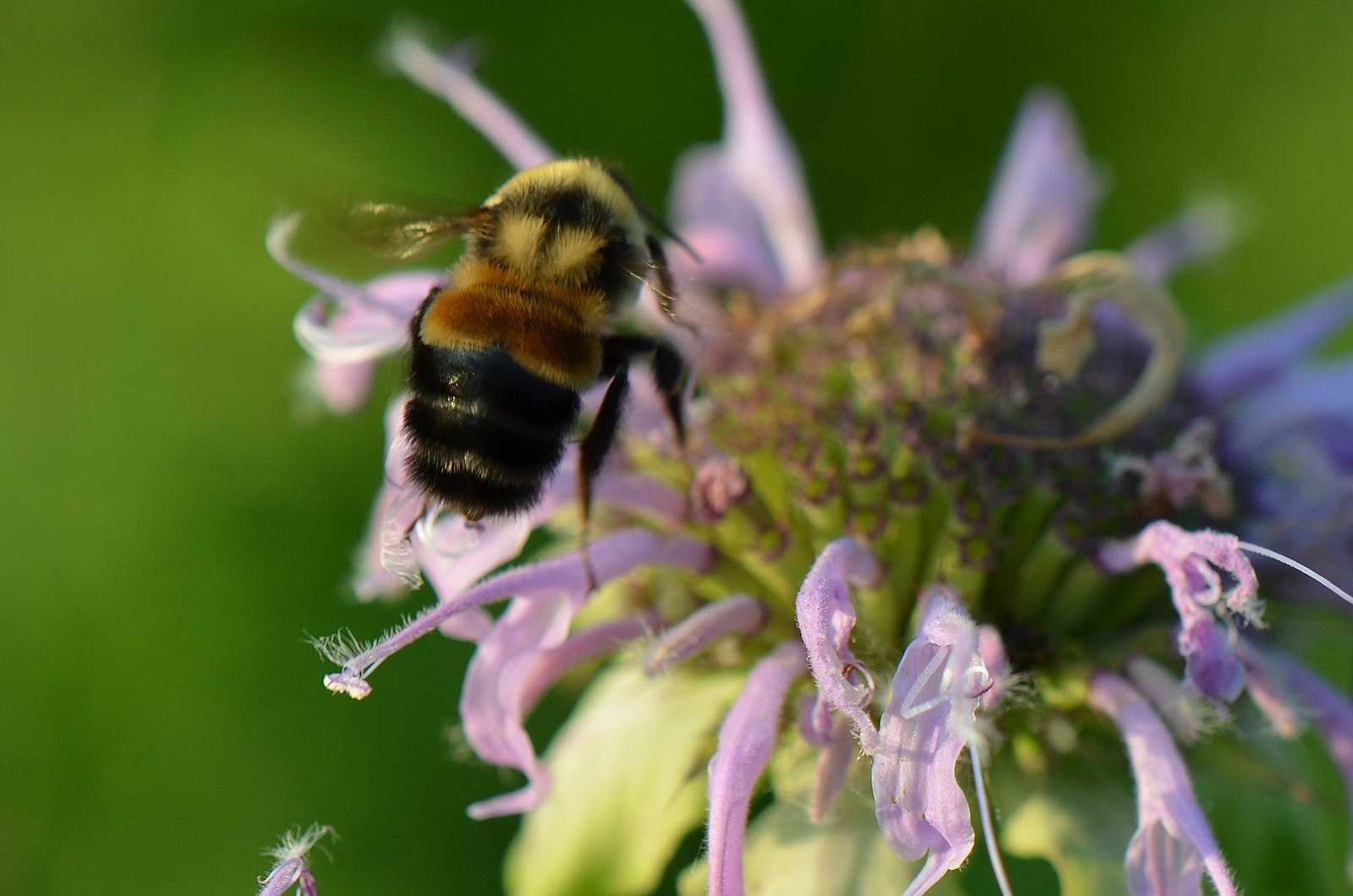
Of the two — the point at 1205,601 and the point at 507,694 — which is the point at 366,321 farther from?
the point at 1205,601

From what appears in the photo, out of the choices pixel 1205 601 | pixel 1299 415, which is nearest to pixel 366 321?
pixel 1205 601

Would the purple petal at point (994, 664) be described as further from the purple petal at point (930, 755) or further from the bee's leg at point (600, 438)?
the bee's leg at point (600, 438)

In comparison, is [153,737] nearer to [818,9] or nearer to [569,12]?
[569,12]

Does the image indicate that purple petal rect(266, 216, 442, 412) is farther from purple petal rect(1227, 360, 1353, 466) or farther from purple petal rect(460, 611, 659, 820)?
purple petal rect(1227, 360, 1353, 466)

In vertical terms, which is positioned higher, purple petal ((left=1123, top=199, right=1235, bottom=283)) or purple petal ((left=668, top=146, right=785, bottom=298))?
purple petal ((left=1123, top=199, right=1235, bottom=283))

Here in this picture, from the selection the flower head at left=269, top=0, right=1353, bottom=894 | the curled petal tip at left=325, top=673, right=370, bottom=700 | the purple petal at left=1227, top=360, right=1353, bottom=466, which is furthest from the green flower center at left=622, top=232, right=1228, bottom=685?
the curled petal tip at left=325, top=673, right=370, bottom=700

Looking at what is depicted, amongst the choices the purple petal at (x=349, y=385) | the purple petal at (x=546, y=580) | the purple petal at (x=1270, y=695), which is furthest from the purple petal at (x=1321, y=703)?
the purple petal at (x=349, y=385)

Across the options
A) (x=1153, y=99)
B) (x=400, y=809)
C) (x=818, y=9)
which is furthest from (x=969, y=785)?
(x=1153, y=99)
